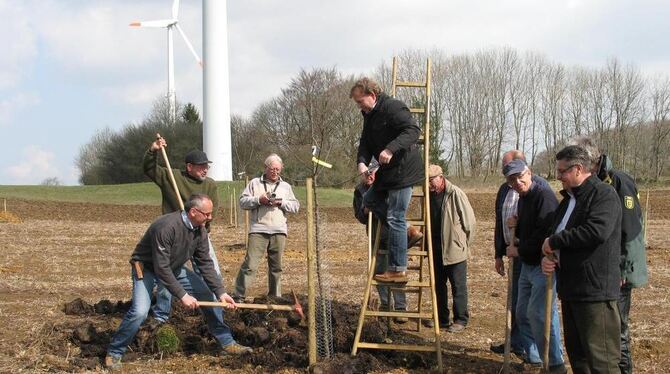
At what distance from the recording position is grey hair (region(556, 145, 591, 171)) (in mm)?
5836

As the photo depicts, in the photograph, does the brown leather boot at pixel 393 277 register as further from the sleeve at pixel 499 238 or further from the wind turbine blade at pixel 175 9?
the wind turbine blade at pixel 175 9

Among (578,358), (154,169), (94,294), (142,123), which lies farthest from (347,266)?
(142,123)

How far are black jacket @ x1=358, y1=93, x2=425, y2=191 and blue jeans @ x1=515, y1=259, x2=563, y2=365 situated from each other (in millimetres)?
1472

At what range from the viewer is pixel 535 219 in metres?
7.15

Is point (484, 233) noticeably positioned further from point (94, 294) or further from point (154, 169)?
point (154, 169)

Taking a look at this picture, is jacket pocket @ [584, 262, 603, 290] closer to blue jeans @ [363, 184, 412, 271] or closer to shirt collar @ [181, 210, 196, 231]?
blue jeans @ [363, 184, 412, 271]

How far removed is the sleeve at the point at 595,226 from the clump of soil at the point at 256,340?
2.45 meters

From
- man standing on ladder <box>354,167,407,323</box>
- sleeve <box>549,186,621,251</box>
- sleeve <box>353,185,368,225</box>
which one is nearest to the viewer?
sleeve <box>549,186,621,251</box>

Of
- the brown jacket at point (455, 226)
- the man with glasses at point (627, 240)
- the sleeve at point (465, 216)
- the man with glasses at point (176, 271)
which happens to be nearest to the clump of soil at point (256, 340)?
the man with glasses at point (176, 271)

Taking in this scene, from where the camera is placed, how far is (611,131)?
6306cm

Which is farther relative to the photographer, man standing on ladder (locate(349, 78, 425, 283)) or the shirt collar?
the shirt collar

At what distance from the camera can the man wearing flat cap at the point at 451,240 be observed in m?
9.30

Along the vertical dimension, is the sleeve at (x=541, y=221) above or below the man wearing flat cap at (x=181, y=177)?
below

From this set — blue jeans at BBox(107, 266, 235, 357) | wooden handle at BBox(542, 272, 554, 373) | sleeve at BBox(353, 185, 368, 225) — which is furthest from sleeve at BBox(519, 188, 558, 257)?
blue jeans at BBox(107, 266, 235, 357)
